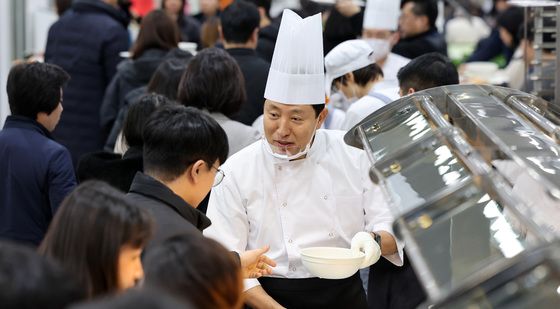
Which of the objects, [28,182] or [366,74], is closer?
[28,182]

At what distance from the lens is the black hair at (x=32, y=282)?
1264 millimetres

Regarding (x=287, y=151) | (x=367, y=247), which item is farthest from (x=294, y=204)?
(x=367, y=247)

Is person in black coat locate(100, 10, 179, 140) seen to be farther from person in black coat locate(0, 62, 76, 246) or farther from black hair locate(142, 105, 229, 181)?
black hair locate(142, 105, 229, 181)

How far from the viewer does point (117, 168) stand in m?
3.49

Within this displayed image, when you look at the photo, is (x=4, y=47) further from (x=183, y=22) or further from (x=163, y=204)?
(x=163, y=204)

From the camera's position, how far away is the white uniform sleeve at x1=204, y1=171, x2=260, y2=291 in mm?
2953

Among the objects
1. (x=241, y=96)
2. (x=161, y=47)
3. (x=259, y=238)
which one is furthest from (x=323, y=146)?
(x=161, y=47)

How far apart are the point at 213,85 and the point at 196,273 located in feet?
7.77

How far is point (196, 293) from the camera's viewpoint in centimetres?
153

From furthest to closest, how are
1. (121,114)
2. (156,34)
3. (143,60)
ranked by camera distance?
(156,34) → (143,60) → (121,114)

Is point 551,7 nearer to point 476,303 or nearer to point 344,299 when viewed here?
point 344,299

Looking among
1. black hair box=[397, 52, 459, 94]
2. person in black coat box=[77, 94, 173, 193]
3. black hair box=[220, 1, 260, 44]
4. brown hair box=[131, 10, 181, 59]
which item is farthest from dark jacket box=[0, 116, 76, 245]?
brown hair box=[131, 10, 181, 59]

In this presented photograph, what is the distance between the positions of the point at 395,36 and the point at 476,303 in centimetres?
477

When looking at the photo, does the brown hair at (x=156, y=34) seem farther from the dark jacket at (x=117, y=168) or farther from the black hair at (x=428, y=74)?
the black hair at (x=428, y=74)
